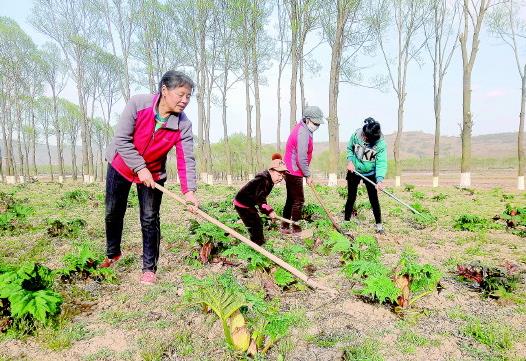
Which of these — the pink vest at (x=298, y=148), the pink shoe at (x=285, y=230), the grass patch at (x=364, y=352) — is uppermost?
the pink vest at (x=298, y=148)

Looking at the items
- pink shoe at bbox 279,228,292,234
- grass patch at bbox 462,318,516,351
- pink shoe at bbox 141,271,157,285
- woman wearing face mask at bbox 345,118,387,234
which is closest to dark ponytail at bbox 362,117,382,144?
woman wearing face mask at bbox 345,118,387,234

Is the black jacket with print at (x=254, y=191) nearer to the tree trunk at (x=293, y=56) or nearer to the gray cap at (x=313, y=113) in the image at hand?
the gray cap at (x=313, y=113)

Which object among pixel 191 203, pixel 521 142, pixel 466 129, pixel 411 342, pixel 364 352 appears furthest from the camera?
pixel 521 142

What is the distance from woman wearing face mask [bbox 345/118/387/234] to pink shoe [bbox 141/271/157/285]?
3960 millimetres

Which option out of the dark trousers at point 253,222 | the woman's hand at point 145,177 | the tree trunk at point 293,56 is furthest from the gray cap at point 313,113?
the tree trunk at point 293,56

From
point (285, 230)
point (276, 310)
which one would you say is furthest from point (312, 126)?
point (276, 310)

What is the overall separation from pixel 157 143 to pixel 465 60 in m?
19.4

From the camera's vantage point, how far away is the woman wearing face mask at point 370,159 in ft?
18.7

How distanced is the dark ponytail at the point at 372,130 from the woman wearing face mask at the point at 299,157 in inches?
34.4

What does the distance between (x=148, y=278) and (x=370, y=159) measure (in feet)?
14.1

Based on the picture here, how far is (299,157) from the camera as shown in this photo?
552cm

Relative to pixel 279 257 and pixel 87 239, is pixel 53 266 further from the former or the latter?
pixel 279 257

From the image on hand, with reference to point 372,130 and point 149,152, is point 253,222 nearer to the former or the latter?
point 149,152

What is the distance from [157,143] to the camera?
11.1 feet
